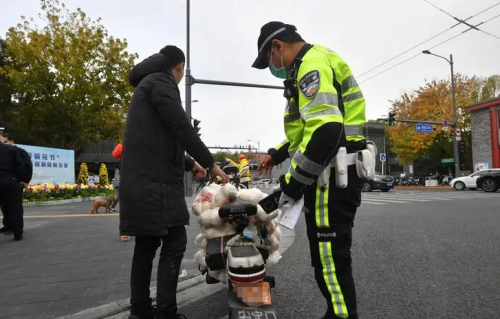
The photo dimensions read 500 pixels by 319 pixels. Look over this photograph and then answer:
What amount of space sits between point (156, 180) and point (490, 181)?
21693 millimetres

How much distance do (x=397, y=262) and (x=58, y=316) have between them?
3.36 m

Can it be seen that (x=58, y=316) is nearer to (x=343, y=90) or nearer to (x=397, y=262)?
(x=343, y=90)

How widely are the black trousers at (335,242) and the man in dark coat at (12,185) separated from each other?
566 cm

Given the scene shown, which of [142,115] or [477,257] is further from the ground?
[142,115]

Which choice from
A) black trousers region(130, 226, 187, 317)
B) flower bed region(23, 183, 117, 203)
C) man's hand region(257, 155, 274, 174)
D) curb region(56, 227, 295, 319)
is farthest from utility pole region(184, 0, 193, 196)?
black trousers region(130, 226, 187, 317)

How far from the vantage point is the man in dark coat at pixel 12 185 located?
585 cm

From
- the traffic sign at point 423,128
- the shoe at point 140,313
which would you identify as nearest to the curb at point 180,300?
the shoe at point 140,313

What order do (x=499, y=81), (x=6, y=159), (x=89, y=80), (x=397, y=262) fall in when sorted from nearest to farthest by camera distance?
1. (x=397, y=262)
2. (x=6, y=159)
3. (x=89, y=80)
4. (x=499, y=81)

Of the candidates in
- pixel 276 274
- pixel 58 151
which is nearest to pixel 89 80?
pixel 58 151

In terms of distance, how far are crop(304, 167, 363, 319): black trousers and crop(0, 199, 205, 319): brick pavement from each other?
198 centimetres

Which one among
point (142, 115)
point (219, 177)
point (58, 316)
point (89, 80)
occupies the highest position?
point (89, 80)

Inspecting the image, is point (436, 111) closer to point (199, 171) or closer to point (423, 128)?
point (423, 128)

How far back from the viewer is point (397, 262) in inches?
162

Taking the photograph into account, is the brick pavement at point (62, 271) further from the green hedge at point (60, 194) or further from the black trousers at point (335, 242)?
the green hedge at point (60, 194)
